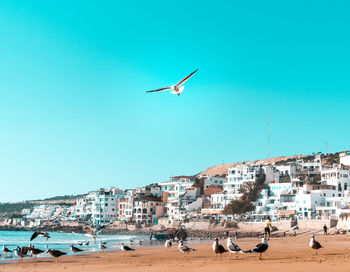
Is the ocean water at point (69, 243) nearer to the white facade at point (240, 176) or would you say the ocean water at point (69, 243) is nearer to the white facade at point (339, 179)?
the white facade at point (240, 176)

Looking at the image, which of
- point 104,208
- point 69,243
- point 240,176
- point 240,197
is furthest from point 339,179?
point 104,208

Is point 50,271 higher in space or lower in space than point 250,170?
lower

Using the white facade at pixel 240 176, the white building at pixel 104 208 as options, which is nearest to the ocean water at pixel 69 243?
the white facade at pixel 240 176

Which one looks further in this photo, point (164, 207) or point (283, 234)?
point (164, 207)

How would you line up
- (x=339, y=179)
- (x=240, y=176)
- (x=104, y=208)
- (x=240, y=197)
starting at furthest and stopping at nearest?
(x=104, y=208)
(x=240, y=176)
(x=240, y=197)
(x=339, y=179)

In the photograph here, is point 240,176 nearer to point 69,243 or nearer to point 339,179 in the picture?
point 339,179

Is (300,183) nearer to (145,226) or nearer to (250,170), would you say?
(250,170)

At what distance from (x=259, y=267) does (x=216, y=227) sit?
2378 inches

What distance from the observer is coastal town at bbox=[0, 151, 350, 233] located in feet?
225

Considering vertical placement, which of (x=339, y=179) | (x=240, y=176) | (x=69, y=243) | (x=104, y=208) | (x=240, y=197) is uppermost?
(x=240, y=176)

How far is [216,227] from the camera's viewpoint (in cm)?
7475

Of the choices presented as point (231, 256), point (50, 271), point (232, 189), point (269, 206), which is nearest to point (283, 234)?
point (269, 206)

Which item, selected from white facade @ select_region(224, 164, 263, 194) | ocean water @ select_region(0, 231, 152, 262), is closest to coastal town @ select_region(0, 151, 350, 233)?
white facade @ select_region(224, 164, 263, 194)

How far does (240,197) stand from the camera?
8225 centimetres
